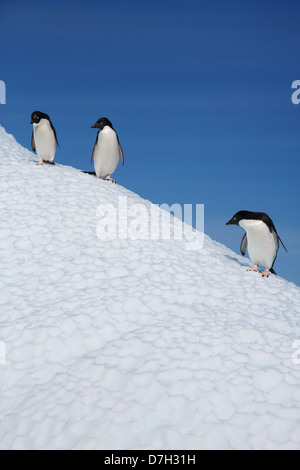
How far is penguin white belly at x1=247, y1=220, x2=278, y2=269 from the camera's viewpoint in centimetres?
593

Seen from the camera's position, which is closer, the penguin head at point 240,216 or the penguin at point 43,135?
the penguin head at point 240,216

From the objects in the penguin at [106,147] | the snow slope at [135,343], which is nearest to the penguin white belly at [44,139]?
the penguin at [106,147]

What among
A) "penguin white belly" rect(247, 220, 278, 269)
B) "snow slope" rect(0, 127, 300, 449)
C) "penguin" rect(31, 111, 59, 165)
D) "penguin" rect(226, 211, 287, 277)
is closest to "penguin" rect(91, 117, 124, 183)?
"penguin" rect(31, 111, 59, 165)

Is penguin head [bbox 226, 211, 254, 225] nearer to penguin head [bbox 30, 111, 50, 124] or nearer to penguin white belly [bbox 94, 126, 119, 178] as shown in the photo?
penguin white belly [bbox 94, 126, 119, 178]

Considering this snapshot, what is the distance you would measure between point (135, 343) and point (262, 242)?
241cm

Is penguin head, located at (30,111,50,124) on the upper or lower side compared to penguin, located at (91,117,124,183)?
upper

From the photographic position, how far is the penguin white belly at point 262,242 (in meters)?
5.93

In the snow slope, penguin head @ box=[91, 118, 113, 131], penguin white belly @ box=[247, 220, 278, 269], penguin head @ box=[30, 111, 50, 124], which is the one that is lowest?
the snow slope

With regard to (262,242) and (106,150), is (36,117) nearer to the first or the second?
(106,150)

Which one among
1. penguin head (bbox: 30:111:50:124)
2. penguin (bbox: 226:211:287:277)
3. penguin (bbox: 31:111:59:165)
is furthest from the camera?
penguin (bbox: 31:111:59:165)

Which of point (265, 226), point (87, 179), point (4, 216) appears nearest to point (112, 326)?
point (265, 226)

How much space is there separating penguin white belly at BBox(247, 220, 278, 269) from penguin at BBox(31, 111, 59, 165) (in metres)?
4.47

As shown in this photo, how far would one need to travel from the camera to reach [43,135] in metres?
8.66

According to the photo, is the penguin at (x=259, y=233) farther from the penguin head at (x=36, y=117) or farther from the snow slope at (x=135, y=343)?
the penguin head at (x=36, y=117)
